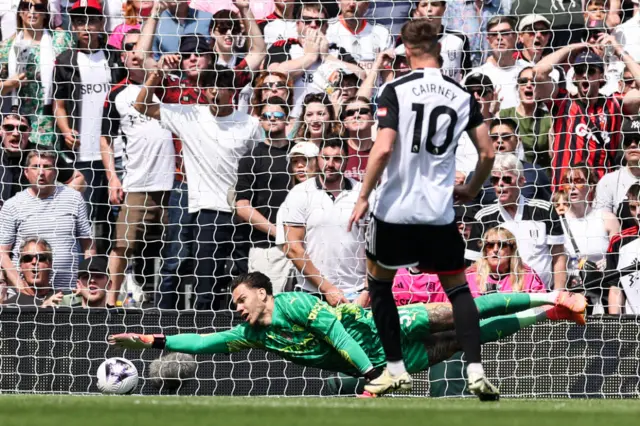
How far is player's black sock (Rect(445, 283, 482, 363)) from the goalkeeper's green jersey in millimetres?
1795

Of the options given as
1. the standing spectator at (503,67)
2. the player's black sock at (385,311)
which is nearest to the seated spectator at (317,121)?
the standing spectator at (503,67)

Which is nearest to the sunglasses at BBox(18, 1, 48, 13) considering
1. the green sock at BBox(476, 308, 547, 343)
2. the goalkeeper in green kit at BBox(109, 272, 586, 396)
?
the goalkeeper in green kit at BBox(109, 272, 586, 396)

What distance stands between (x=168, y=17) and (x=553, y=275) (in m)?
3.96

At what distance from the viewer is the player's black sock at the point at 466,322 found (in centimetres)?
592

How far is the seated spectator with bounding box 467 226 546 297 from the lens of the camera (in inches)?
347

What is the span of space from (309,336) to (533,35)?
346cm

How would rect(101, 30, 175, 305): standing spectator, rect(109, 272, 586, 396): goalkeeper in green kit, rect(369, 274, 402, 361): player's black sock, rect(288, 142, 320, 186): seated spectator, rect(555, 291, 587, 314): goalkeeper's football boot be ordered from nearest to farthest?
rect(369, 274, 402, 361): player's black sock < rect(555, 291, 587, 314): goalkeeper's football boot < rect(109, 272, 586, 396): goalkeeper in green kit < rect(288, 142, 320, 186): seated spectator < rect(101, 30, 175, 305): standing spectator

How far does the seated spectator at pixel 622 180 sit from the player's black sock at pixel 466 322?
3609 mm

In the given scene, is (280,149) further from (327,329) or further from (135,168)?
(327,329)

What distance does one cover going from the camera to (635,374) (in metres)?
Answer: 8.67

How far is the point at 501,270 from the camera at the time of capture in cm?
889

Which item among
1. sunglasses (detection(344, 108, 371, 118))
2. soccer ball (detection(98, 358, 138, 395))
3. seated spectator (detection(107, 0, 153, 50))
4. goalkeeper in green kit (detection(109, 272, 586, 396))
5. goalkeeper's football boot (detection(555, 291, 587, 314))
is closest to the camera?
goalkeeper's football boot (detection(555, 291, 587, 314))

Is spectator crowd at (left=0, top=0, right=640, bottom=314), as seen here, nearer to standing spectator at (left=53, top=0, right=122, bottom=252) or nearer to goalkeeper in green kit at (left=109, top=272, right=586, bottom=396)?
standing spectator at (left=53, top=0, right=122, bottom=252)

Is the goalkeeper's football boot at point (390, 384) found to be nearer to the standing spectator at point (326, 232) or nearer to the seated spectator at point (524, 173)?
the standing spectator at point (326, 232)
